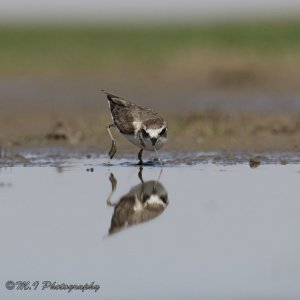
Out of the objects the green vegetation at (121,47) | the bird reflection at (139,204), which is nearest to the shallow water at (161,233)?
the bird reflection at (139,204)

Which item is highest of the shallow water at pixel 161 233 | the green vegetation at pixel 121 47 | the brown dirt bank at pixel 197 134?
the green vegetation at pixel 121 47

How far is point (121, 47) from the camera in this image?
1448 inches

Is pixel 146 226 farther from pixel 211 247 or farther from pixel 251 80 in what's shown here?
pixel 251 80

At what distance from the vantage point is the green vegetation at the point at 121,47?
3303 cm

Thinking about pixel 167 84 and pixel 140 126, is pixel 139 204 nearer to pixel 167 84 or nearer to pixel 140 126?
pixel 140 126

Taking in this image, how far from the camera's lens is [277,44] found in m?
35.4

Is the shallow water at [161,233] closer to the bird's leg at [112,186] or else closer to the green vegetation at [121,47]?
the bird's leg at [112,186]

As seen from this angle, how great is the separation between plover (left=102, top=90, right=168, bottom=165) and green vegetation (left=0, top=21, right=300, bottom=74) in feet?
57.2

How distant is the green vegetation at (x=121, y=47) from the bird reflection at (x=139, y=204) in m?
19.9

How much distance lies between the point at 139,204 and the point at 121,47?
2590 centimetres

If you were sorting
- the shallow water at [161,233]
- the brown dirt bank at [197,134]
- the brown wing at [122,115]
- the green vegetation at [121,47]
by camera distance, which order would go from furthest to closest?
the green vegetation at [121,47] < the brown dirt bank at [197,134] < the brown wing at [122,115] < the shallow water at [161,233]

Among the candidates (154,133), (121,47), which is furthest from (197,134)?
(121,47)

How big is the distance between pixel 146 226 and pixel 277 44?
85.1 feet

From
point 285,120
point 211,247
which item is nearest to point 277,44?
point 285,120
